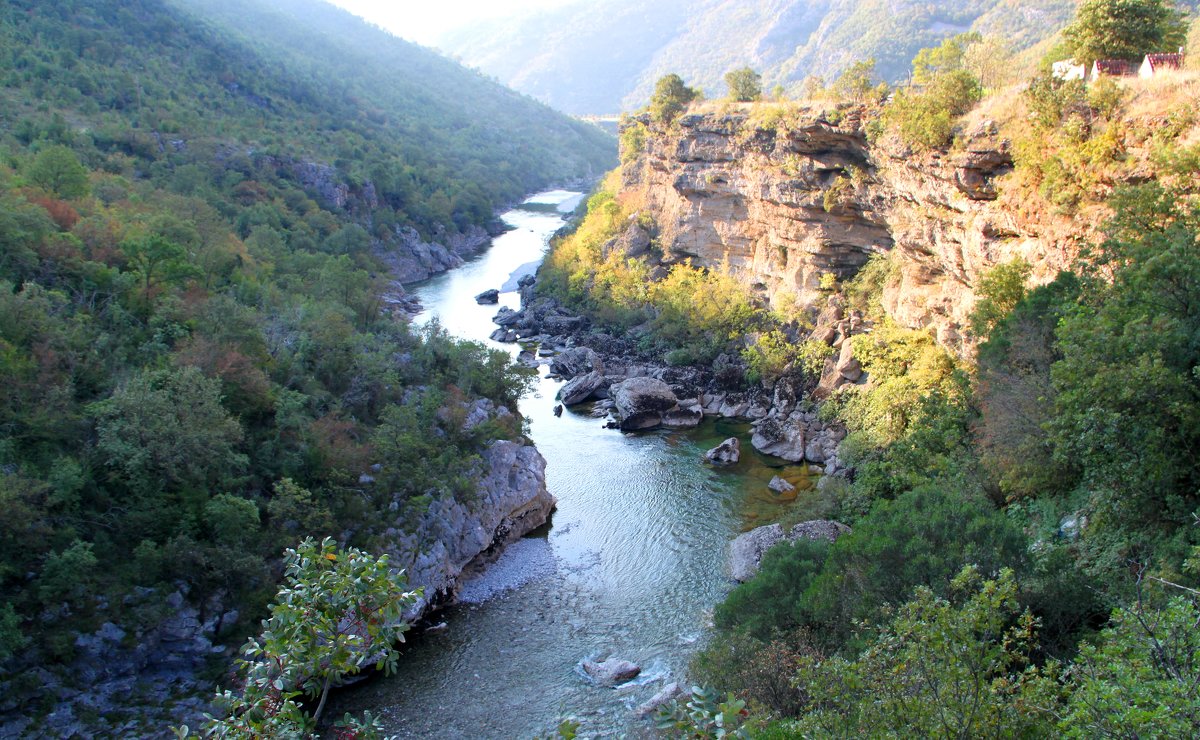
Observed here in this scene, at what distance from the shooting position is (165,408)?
18.2 metres

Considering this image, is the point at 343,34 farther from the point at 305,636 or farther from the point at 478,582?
the point at 305,636

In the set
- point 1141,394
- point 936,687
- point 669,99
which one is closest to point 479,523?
point 1141,394

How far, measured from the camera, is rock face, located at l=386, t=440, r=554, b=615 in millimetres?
20062

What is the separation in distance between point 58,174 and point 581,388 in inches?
860

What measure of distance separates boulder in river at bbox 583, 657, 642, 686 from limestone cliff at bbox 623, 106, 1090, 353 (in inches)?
572

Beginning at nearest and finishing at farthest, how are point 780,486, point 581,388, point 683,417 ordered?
point 780,486, point 683,417, point 581,388

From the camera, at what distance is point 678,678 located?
1667 centimetres

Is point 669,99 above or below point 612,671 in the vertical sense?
above

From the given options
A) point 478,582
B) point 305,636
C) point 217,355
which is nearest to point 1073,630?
point 305,636

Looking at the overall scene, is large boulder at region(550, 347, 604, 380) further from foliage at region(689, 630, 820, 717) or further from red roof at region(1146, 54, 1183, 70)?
foliage at region(689, 630, 820, 717)

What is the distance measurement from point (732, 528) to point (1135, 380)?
13.4 m

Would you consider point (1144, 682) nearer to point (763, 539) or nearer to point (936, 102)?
point (763, 539)

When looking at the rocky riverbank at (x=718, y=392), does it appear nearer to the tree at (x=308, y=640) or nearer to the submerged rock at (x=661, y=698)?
the submerged rock at (x=661, y=698)

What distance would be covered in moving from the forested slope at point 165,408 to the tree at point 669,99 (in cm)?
2066
